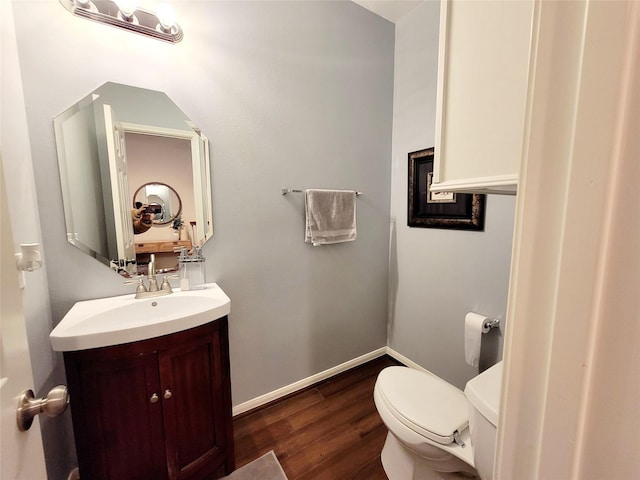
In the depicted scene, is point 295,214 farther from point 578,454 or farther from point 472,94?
point 578,454

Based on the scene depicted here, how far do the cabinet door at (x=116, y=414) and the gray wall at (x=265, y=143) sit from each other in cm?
25

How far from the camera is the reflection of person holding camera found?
53.0 inches

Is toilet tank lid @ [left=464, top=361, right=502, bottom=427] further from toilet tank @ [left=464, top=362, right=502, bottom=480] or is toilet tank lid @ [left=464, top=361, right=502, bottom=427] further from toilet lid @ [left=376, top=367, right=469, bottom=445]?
toilet lid @ [left=376, top=367, right=469, bottom=445]

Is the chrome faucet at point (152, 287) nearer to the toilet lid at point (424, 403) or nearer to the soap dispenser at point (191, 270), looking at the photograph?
the soap dispenser at point (191, 270)

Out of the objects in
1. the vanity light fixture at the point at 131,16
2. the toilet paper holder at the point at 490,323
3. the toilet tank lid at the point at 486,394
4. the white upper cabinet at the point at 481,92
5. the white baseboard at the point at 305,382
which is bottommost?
the white baseboard at the point at 305,382

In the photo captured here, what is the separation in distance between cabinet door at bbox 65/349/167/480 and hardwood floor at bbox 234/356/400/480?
558 millimetres

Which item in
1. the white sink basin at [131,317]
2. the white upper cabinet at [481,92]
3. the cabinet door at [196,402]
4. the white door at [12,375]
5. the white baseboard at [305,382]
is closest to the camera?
the white door at [12,375]

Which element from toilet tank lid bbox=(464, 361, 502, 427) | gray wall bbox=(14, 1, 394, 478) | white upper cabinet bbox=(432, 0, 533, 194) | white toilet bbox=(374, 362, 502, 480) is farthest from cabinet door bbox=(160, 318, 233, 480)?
white upper cabinet bbox=(432, 0, 533, 194)

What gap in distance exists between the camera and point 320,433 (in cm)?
157

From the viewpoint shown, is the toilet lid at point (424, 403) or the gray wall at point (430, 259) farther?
the gray wall at point (430, 259)

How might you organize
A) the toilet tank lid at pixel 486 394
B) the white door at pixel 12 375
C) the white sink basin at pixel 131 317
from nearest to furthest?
the white door at pixel 12 375
the toilet tank lid at pixel 486 394
the white sink basin at pixel 131 317

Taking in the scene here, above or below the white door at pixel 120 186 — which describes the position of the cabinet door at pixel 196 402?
below

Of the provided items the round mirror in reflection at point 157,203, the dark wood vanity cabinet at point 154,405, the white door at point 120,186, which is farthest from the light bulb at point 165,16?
the dark wood vanity cabinet at point 154,405

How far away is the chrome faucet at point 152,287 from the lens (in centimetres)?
130
